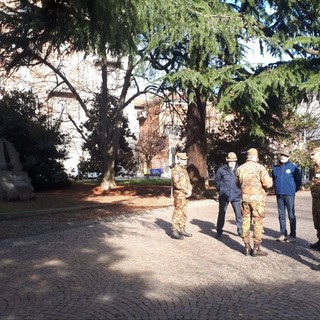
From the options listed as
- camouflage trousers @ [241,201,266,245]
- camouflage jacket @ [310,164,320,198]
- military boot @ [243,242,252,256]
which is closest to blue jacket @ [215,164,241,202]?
camouflage trousers @ [241,201,266,245]

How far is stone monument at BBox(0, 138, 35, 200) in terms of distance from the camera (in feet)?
60.6

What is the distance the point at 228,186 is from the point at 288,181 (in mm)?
1247

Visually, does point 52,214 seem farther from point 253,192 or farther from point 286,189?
point 253,192

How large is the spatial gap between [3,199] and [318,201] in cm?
1444

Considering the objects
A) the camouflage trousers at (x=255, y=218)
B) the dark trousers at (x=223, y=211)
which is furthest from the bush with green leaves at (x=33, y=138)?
the camouflage trousers at (x=255, y=218)

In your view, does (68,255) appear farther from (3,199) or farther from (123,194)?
(123,194)

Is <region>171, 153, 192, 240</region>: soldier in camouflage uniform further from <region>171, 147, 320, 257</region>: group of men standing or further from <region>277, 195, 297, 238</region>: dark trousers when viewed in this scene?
<region>277, 195, 297, 238</region>: dark trousers

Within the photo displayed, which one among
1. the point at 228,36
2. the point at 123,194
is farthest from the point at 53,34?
the point at 123,194

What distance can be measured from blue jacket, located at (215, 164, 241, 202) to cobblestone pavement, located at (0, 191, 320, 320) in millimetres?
887

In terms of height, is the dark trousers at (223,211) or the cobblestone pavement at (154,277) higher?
the dark trousers at (223,211)

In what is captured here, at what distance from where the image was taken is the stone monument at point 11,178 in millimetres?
18469

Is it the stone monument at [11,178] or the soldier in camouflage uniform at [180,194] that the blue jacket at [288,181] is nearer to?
the soldier in camouflage uniform at [180,194]

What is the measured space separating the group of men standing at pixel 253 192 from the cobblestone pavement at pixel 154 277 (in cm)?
32

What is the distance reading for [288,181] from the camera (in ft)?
29.7
